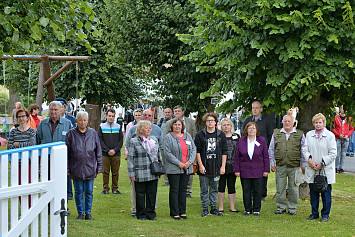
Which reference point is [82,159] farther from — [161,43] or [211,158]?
[161,43]

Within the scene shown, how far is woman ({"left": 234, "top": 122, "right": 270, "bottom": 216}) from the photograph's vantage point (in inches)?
407

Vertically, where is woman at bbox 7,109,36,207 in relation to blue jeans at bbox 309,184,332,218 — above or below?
above

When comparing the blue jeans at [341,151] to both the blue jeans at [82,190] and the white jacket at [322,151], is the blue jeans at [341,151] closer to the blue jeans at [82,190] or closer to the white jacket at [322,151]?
the white jacket at [322,151]

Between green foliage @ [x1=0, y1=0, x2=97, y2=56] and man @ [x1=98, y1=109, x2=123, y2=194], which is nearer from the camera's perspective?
green foliage @ [x1=0, y1=0, x2=97, y2=56]

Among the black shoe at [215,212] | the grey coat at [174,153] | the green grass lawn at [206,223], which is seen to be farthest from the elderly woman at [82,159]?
the black shoe at [215,212]

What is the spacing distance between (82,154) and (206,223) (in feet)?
7.90

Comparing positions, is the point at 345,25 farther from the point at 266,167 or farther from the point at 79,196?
the point at 79,196

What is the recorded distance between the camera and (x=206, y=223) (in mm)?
9523

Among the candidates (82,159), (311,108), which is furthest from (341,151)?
(82,159)

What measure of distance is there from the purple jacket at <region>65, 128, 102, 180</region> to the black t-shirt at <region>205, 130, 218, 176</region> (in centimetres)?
211

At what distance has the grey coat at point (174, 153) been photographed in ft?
32.4

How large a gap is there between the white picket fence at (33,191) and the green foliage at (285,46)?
5.46 metres

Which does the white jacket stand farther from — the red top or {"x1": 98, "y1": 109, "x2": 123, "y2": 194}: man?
{"x1": 98, "y1": 109, "x2": 123, "y2": 194}: man

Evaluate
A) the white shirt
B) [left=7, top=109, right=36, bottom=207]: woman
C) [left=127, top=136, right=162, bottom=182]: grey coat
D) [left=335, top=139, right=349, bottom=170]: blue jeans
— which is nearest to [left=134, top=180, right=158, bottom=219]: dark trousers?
[left=127, top=136, right=162, bottom=182]: grey coat
